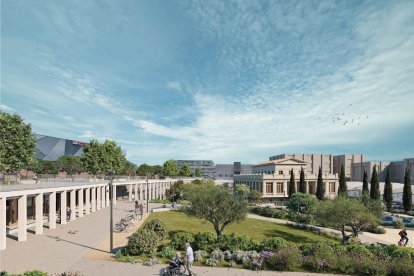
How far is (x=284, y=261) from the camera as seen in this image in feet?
55.0

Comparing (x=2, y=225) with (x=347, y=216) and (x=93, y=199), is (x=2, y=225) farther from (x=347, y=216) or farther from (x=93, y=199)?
(x=347, y=216)

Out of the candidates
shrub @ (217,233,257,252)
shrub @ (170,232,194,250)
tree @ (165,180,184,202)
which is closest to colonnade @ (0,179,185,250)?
shrub @ (170,232,194,250)

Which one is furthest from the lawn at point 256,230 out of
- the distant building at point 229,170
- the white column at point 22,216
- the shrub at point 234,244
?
the distant building at point 229,170

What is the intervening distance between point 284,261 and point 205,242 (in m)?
6.28

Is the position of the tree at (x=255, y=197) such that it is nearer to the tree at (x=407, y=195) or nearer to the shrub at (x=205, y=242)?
the tree at (x=407, y=195)

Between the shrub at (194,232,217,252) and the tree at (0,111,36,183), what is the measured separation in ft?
83.7


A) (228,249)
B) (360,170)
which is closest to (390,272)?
(228,249)

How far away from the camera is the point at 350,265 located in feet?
54.5

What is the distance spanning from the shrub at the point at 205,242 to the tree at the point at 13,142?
1004 inches

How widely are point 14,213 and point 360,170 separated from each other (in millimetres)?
100734

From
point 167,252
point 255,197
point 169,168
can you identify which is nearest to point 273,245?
point 167,252

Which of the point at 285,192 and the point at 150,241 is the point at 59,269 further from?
the point at 285,192

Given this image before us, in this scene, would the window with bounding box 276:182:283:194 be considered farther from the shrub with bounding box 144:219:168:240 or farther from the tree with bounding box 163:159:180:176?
the tree with bounding box 163:159:180:176

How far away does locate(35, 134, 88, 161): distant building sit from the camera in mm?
116875
